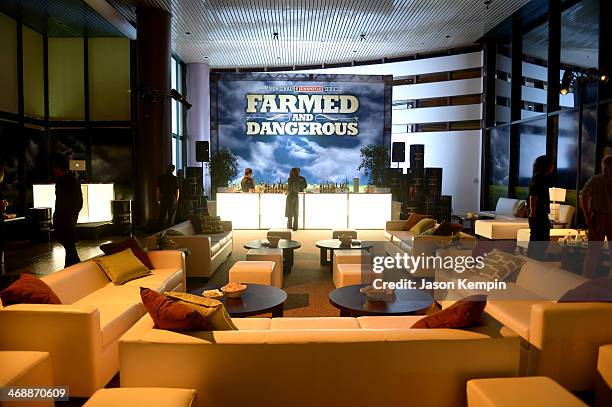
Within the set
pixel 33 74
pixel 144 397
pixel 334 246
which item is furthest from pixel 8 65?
pixel 144 397

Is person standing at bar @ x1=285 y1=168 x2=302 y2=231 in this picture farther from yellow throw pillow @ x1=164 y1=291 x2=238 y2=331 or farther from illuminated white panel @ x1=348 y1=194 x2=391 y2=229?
yellow throw pillow @ x1=164 y1=291 x2=238 y2=331

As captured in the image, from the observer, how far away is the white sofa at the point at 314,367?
2.47 metres

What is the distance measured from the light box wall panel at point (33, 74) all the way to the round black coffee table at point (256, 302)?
8235mm

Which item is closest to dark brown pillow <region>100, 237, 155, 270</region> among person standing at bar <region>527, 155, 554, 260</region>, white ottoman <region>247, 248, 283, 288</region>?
white ottoman <region>247, 248, 283, 288</region>

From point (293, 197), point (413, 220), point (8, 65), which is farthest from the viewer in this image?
point (293, 197)

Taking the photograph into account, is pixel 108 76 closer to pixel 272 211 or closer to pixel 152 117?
pixel 152 117

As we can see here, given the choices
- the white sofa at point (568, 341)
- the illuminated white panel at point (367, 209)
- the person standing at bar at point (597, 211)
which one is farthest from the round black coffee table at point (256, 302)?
the illuminated white panel at point (367, 209)

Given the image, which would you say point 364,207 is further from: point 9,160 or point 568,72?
point 9,160

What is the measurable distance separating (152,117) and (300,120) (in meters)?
7.22

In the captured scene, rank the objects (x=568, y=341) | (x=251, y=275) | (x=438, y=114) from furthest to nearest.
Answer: (x=438, y=114) → (x=251, y=275) → (x=568, y=341)

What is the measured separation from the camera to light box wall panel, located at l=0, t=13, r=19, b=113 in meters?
8.86

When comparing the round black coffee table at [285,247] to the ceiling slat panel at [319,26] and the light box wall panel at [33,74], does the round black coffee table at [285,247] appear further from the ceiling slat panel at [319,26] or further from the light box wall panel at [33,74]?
the light box wall panel at [33,74]

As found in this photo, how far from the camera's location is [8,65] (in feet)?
29.7
